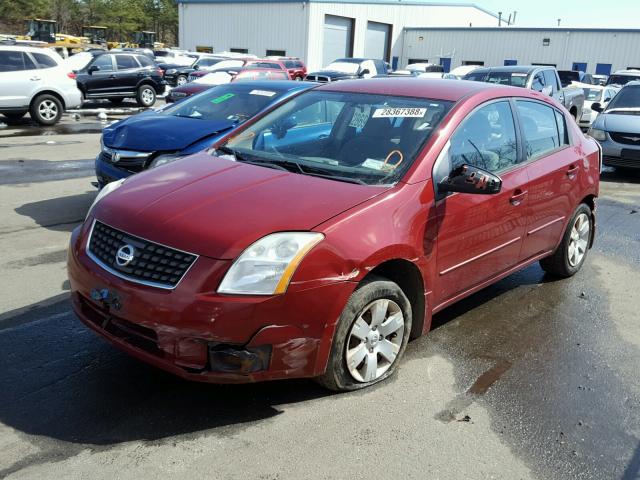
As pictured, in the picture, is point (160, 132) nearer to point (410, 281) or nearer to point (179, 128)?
point (179, 128)

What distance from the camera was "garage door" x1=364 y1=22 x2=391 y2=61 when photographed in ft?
163

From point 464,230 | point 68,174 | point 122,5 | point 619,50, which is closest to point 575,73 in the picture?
point 619,50

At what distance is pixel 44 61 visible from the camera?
577 inches

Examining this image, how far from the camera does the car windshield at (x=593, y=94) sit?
67.0ft

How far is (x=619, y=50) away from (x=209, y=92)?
4142cm

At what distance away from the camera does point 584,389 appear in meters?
3.83

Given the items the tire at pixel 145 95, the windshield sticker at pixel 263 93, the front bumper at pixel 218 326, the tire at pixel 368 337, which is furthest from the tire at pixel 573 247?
the tire at pixel 145 95

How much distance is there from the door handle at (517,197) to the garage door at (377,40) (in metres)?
47.5

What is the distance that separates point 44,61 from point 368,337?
45.1ft

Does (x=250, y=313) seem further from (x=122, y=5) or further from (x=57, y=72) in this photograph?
(x=122, y=5)

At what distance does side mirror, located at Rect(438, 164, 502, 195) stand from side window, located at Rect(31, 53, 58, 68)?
44.0ft

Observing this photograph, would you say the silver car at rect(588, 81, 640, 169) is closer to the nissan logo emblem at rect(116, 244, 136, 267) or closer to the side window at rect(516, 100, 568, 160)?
the side window at rect(516, 100, 568, 160)

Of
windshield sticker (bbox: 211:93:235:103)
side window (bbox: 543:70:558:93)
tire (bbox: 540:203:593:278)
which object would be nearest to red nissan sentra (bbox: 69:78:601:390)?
tire (bbox: 540:203:593:278)

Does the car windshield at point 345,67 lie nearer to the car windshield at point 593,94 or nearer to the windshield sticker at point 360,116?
the car windshield at point 593,94
